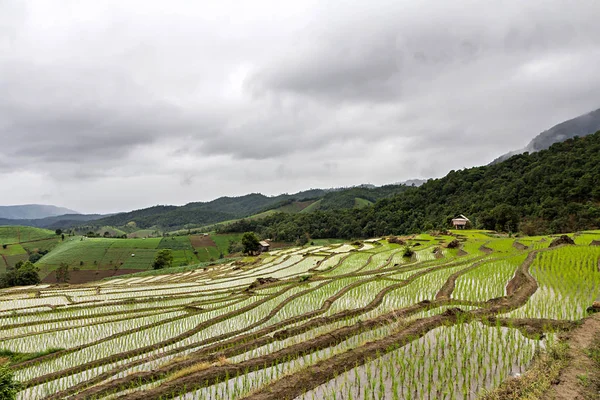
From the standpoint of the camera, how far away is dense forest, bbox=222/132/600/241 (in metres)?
53.3

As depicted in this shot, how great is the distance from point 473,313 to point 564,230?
185 ft

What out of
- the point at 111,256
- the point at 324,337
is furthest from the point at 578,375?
the point at 111,256

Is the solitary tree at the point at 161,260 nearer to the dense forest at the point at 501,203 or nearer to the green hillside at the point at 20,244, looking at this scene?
the dense forest at the point at 501,203

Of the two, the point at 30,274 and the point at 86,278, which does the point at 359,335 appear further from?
the point at 86,278

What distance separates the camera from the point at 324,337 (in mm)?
8625

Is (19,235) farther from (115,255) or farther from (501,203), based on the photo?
(501,203)

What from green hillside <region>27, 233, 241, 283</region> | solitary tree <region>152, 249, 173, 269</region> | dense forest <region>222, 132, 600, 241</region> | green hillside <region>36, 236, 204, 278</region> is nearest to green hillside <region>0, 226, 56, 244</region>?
green hillside <region>27, 233, 241, 283</region>

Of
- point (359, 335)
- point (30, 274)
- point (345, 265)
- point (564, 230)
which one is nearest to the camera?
point (359, 335)

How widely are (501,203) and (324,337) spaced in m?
74.5

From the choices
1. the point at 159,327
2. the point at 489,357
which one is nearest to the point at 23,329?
the point at 159,327

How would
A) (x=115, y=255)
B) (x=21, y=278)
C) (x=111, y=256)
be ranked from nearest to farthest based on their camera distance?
1. (x=21, y=278)
2. (x=111, y=256)
3. (x=115, y=255)

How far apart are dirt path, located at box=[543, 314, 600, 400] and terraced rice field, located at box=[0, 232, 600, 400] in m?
0.64

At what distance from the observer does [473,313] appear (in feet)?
31.6

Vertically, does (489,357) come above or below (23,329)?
above
